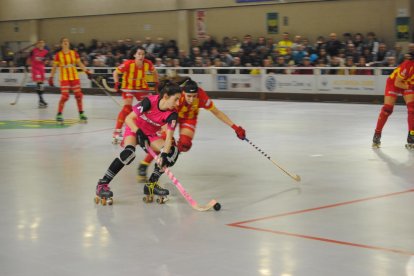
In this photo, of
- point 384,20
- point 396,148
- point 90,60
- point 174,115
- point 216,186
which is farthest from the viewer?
point 90,60

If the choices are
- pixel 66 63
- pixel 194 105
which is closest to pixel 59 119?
pixel 66 63

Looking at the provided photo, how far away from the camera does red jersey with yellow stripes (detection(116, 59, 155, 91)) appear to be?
13125 millimetres

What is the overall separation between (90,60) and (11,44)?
9672mm

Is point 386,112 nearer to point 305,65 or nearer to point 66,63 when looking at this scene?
point 66,63

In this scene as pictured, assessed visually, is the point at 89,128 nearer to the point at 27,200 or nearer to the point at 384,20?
the point at 27,200

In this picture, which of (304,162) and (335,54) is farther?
(335,54)

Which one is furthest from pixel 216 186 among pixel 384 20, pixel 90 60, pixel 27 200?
pixel 90 60

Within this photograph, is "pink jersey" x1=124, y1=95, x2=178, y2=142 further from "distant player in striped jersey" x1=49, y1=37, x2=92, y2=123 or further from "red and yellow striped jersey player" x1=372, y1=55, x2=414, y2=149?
"distant player in striped jersey" x1=49, y1=37, x2=92, y2=123

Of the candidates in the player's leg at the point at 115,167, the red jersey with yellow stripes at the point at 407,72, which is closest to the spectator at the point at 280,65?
the red jersey with yellow stripes at the point at 407,72

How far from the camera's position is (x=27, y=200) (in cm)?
848

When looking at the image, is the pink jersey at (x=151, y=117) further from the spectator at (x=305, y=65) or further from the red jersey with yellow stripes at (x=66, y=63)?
the spectator at (x=305, y=65)

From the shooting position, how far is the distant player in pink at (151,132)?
7.96 meters

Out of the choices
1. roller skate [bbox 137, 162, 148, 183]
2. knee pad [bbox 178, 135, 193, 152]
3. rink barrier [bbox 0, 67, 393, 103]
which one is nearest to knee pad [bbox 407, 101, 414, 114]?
knee pad [bbox 178, 135, 193, 152]

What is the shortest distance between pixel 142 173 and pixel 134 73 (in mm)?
3942
